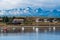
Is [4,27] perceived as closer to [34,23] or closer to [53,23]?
[34,23]

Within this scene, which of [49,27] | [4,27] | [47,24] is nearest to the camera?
[4,27]

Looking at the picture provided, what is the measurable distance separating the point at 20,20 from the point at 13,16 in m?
0.41

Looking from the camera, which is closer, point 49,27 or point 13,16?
point 13,16

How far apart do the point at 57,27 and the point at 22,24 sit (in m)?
1.65

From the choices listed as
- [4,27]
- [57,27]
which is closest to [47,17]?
[57,27]

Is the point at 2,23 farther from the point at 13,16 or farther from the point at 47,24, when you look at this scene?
the point at 47,24

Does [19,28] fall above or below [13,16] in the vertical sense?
below

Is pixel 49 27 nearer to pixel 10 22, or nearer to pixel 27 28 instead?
pixel 27 28

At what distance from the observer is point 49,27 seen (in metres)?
9.39

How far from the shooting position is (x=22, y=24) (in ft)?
28.9

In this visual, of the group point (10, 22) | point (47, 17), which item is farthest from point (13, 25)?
point (47, 17)

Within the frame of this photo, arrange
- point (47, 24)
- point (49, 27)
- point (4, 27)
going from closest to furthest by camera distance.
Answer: point (4, 27), point (47, 24), point (49, 27)

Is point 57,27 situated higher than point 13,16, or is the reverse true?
point 13,16

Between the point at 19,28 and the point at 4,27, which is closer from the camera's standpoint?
the point at 4,27
